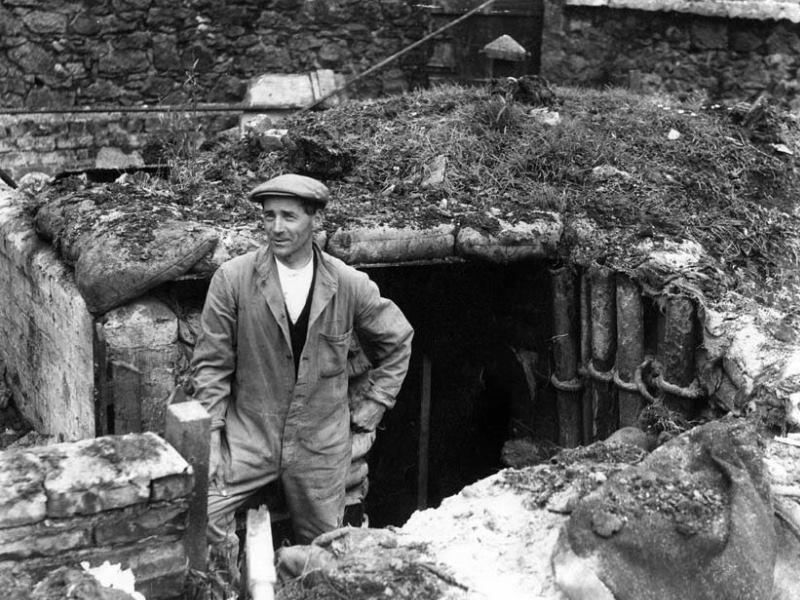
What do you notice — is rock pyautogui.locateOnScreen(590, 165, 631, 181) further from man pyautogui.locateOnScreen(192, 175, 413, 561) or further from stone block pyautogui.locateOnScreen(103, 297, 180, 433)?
stone block pyautogui.locateOnScreen(103, 297, 180, 433)

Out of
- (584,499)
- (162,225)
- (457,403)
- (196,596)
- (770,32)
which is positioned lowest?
(457,403)

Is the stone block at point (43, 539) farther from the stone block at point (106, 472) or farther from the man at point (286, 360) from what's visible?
the man at point (286, 360)


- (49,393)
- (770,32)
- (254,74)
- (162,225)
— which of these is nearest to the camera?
(162,225)

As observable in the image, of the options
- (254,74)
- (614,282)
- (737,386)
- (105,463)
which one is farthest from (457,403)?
(254,74)

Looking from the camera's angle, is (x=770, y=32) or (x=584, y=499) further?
(x=770, y=32)

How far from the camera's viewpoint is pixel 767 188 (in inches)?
279

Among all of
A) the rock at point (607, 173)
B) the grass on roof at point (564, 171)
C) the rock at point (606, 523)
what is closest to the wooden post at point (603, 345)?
the grass on roof at point (564, 171)

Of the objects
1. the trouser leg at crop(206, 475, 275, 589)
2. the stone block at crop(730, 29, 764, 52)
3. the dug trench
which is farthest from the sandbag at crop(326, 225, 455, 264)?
the stone block at crop(730, 29, 764, 52)

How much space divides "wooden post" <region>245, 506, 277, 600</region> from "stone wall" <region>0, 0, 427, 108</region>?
24.4ft

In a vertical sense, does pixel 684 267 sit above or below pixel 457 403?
above

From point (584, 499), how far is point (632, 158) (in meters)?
4.12

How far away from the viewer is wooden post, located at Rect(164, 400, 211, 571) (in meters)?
3.36

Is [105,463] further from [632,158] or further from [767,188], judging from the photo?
[767,188]

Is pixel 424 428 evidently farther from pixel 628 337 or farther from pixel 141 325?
pixel 141 325
